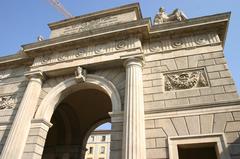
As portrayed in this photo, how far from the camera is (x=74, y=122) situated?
52.4 feet

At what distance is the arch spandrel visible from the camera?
1049cm

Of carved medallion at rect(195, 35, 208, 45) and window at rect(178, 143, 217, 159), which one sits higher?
carved medallion at rect(195, 35, 208, 45)

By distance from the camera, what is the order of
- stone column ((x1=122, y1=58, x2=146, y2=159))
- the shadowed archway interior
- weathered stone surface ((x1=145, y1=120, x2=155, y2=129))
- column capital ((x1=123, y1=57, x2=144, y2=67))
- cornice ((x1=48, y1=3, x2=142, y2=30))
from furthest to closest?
the shadowed archway interior, cornice ((x1=48, y1=3, x2=142, y2=30)), column capital ((x1=123, y1=57, x2=144, y2=67)), weathered stone surface ((x1=145, y1=120, x2=155, y2=129)), stone column ((x1=122, y1=58, x2=146, y2=159))

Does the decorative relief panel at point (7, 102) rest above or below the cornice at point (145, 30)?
below

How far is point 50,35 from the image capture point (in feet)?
47.5

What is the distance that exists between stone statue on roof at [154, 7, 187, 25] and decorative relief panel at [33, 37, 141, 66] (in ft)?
7.98

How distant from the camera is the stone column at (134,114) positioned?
7711 millimetres

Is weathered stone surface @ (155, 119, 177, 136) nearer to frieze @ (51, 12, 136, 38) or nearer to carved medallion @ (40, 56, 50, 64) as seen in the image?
frieze @ (51, 12, 136, 38)

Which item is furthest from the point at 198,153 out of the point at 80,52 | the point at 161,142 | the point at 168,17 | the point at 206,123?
the point at 80,52

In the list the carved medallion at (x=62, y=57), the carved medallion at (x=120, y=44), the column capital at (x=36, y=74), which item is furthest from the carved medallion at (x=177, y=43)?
the column capital at (x=36, y=74)

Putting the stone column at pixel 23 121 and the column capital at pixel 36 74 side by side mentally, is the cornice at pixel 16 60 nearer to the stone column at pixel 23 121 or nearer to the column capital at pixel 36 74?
the column capital at pixel 36 74

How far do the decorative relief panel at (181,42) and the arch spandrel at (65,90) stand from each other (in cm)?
298

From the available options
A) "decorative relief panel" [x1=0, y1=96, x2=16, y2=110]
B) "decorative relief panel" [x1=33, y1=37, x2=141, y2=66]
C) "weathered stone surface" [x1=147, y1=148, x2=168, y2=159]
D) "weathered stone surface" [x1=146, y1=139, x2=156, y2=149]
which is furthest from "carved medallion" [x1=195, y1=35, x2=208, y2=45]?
"decorative relief panel" [x1=0, y1=96, x2=16, y2=110]

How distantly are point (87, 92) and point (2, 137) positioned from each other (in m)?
5.63
